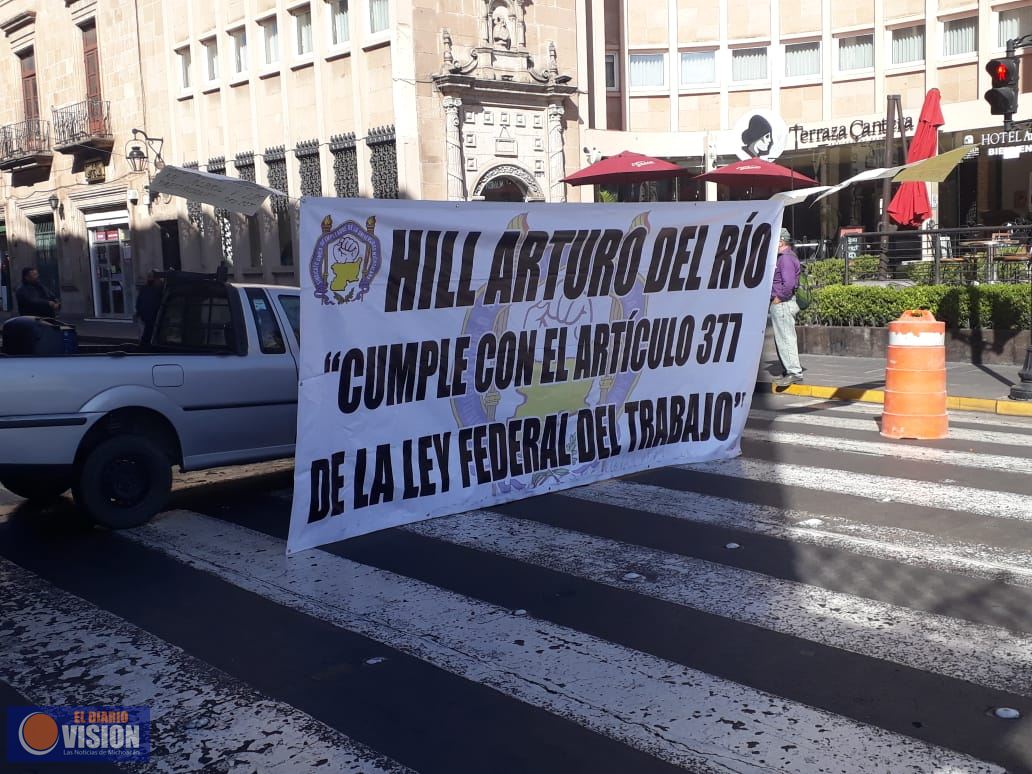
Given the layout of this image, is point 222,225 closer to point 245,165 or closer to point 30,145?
point 245,165

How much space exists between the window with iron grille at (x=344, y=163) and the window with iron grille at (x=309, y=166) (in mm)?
647

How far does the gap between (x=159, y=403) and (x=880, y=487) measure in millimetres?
5192

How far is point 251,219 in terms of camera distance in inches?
1096

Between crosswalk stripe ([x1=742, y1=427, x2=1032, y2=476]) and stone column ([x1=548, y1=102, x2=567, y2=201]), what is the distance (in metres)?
14.5

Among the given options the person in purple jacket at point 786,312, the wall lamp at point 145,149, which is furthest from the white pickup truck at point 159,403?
the wall lamp at point 145,149

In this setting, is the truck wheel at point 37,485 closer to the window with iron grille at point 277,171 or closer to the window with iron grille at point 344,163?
the window with iron grille at point 344,163

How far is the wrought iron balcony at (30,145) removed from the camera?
1328 inches

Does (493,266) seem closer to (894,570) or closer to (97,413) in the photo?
(97,413)

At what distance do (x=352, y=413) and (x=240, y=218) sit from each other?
22.5 meters

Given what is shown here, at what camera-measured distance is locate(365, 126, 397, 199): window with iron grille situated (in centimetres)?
2284

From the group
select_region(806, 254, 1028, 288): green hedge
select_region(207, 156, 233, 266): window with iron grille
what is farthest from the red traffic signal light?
select_region(207, 156, 233, 266): window with iron grille

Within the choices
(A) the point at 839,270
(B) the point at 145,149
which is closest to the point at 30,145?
(B) the point at 145,149

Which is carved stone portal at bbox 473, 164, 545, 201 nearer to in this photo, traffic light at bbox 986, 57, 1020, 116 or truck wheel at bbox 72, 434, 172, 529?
traffic light at bbox 986, 57, 1020, 116

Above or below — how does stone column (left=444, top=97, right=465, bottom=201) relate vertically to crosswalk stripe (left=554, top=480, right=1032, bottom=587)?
above
